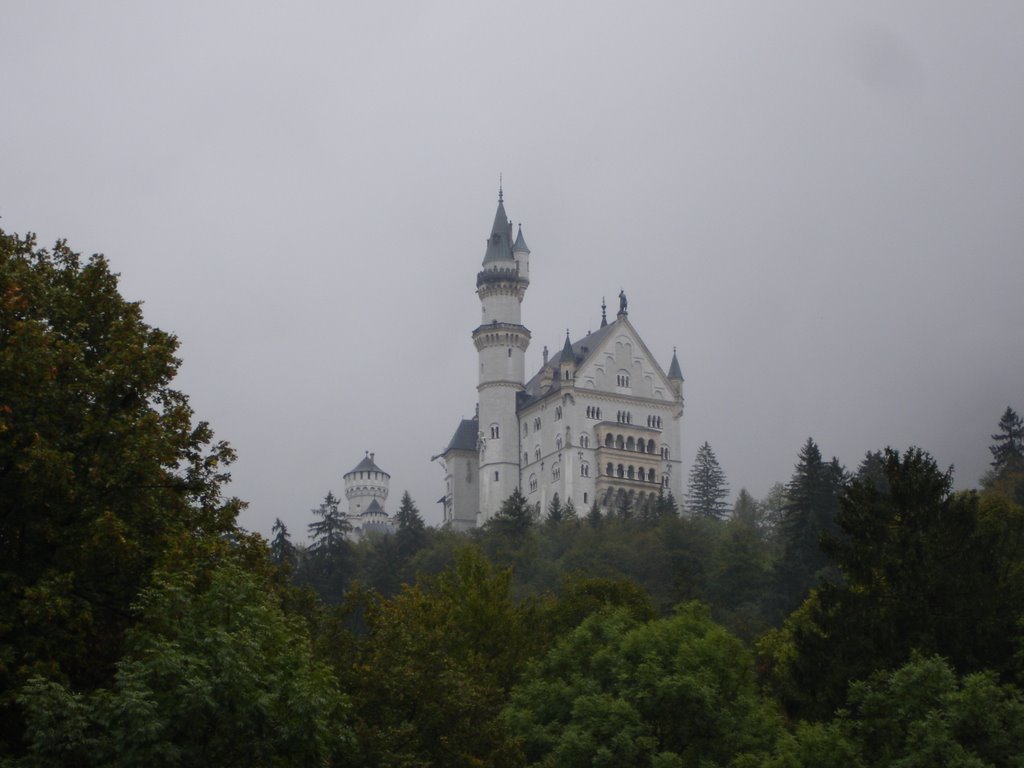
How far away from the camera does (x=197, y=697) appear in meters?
21.9

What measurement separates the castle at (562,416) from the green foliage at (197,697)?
101 metres

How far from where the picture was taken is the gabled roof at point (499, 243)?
449ft

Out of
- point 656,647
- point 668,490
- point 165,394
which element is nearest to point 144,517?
point 165,394

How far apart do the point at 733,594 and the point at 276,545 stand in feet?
109

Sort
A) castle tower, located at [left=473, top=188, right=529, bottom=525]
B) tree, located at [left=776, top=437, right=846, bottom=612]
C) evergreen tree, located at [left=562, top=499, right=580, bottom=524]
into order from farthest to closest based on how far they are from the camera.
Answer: castle tower, located at [left=473, top=188, right=529, bottom=525], evergreen tree, located at [left=562, top=499, right=580, bottom=524], tree, located at [left=776, top=437, right=846, bottom=612]

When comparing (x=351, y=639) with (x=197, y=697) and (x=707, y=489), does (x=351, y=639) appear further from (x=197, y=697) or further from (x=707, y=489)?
(x=707, y=489)

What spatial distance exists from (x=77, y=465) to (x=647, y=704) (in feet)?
65.4

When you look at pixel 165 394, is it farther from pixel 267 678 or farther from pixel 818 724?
pixel 818 724

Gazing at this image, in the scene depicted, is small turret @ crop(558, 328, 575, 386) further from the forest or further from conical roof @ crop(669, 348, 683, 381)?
the forest

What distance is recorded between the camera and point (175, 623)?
2345 centimetres

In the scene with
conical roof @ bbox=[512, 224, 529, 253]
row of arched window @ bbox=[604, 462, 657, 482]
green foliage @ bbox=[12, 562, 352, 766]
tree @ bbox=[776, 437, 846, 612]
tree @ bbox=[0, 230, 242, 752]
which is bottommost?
green foliage @ bbox=[12, 562, 352, 766]

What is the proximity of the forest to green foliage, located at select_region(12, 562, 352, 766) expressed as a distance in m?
0.05

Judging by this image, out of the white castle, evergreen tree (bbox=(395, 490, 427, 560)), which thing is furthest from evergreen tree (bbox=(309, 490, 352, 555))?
the white castle

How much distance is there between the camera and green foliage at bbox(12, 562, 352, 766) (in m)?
21.5
